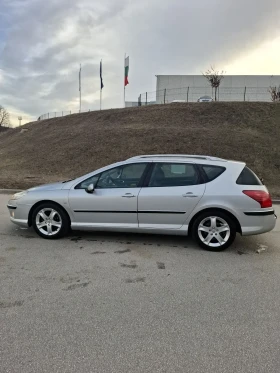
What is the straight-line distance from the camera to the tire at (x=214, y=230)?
5.00 metres

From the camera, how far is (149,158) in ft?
18.2

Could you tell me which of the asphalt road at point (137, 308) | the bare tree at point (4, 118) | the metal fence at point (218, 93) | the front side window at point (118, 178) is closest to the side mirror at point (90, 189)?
the front side window at point (118, 178)

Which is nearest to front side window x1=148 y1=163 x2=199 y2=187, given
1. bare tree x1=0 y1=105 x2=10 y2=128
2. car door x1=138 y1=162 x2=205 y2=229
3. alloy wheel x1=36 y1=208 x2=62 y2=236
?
car door x1=138 y1=162 x2=205 y2=229

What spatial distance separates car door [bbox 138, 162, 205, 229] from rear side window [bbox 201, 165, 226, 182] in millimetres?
133

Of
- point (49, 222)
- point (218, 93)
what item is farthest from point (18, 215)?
point (218, 93)

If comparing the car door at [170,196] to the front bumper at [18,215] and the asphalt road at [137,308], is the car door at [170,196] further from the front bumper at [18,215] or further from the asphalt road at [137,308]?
the front bumper at [18,215]

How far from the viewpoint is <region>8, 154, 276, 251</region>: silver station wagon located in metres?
4.98

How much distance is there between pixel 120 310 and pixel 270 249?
10.2ft

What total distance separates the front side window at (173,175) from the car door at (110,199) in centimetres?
23

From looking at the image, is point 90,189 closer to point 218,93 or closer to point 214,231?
point 214,231

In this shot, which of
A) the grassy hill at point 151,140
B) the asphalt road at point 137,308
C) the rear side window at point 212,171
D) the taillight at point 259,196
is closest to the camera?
the asphalt road at point 137,308

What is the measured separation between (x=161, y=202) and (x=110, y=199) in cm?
84

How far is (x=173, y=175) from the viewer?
528 centimetres

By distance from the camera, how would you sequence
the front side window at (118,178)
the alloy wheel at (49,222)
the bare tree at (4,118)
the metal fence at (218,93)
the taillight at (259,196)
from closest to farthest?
the taillight at (259,196) → the front side window at (118,178) → the alloy wheel at (49,222) → the metal fence at (218,93) → the bare tree at (4,118)
